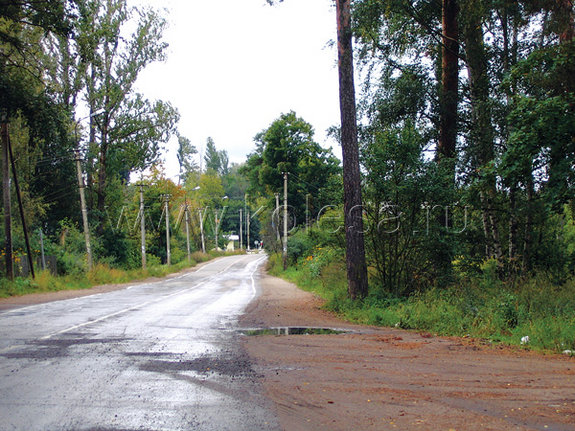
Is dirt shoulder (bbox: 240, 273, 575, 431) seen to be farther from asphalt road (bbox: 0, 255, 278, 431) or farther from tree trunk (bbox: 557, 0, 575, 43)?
tree trunk (bbox: 557, 0, 575, 43)

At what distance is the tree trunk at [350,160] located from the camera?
14445 mm

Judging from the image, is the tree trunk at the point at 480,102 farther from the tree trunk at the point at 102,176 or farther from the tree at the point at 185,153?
the tree at the point at 185,153

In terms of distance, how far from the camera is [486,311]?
10.6 meters

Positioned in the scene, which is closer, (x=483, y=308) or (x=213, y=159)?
(x=483, y=308)

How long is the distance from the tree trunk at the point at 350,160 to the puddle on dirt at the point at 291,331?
3804 mm

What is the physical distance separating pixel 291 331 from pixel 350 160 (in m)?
6.01

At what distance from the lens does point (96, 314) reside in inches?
521

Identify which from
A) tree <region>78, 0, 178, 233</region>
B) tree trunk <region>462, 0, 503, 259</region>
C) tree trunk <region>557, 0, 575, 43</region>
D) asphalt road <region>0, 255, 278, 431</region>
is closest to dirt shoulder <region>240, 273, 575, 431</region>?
asphalt road <region>0, 255, 278, 431</region>

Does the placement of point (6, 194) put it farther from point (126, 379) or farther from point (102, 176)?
point (126, 379)

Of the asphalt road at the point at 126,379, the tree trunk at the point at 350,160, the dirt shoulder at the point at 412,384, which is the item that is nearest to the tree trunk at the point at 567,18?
the tree trunk at the point at 350,160

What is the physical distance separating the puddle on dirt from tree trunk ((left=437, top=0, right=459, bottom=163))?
8.11 meters

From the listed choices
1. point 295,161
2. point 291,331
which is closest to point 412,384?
point 291,331

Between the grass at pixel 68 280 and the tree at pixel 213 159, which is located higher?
the tree at pixel 213 159

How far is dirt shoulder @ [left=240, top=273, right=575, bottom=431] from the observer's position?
4633 mm
